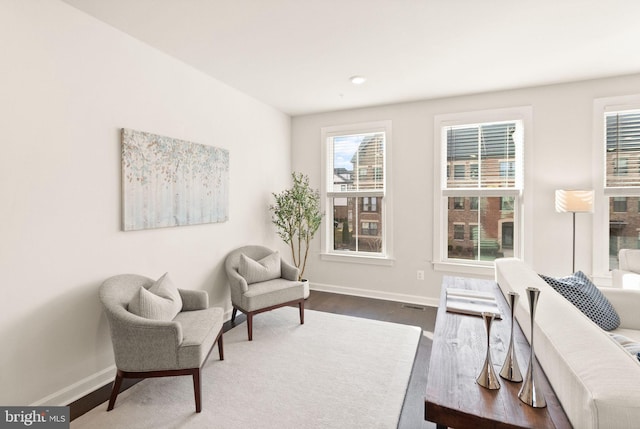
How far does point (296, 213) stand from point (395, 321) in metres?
1.85

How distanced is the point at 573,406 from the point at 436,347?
566 mm

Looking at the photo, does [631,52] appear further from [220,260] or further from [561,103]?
[220,260]

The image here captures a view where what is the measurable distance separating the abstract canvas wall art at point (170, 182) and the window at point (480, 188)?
2702 millimetres

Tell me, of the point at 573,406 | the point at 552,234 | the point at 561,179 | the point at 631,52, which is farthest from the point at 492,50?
the point at 573,406

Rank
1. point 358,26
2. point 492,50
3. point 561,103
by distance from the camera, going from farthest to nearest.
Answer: point 561,103 → point 492,50 → point 358,26

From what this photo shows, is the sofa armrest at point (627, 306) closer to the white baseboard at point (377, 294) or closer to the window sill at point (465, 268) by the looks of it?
the window sill at point (465, 268)

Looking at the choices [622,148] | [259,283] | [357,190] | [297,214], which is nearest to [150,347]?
[259,283]

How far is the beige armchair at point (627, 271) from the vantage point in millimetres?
2727

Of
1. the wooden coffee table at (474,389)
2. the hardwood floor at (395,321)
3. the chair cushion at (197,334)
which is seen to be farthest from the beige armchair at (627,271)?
the chair cushion at (197,334)

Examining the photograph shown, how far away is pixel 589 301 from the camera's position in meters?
1.97

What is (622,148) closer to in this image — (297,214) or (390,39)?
(390,39)

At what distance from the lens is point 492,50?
273 centimetres

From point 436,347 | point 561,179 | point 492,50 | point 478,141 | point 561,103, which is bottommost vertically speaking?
point 436,347

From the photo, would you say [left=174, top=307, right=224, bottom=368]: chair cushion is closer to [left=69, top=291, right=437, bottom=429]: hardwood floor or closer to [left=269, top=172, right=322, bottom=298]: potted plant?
[left=69, top=291, right=437, bottom=429]: hardwood floor
